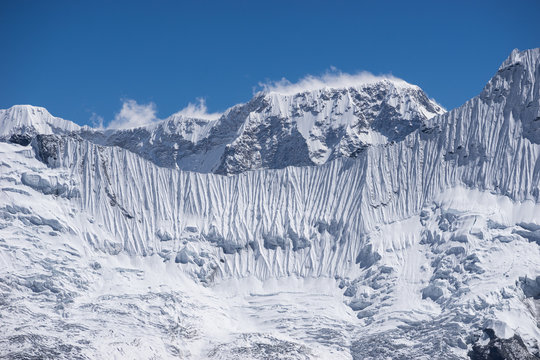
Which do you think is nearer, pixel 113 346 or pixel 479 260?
pixel 113 346

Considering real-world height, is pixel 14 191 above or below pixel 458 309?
above

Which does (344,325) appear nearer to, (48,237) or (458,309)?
(458,309)

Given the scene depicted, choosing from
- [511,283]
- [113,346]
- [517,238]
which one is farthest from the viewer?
[517,238]

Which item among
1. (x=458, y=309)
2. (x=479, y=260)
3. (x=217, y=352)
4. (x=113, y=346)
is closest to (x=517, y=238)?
(x=479, y=260)

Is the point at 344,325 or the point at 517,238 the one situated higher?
the point at 517,238

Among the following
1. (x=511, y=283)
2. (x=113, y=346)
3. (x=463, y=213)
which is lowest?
(x=113, y=346)

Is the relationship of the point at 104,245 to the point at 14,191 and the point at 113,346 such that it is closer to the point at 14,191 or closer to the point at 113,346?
the point at 14,191

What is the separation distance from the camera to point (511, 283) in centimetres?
17375

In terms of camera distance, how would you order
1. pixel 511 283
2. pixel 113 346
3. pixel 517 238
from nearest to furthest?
pixel 113 346 → pixel 511 283 → pixel 517 238

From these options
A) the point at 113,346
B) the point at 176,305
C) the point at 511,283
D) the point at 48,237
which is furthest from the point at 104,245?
the point at 511,283

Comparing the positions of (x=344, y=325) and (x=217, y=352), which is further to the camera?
(x=344, y=325)

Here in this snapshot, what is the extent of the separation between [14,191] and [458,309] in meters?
79.6

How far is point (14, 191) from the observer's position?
198 meters

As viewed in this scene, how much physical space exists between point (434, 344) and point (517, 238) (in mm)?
30341
